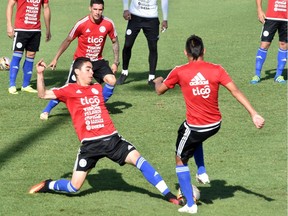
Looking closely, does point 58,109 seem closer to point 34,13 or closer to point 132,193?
point 34,13

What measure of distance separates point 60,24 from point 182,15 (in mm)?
3569

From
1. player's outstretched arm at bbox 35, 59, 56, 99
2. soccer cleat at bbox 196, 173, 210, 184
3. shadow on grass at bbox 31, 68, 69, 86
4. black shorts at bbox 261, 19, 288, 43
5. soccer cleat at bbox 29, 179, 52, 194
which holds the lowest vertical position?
shadow on grass at bbox 31, 68, 69, 86

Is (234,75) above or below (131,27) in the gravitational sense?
below

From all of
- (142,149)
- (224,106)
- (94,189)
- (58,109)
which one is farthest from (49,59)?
(94,189)

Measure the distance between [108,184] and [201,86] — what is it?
2015 millimetres

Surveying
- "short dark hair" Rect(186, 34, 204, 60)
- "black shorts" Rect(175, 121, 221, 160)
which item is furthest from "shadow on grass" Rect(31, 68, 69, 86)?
"short dark hair" Rect(186, 34, 204, 60)

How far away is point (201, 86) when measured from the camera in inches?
343

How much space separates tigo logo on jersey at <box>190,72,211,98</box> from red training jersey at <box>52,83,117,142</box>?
1159 millimetres

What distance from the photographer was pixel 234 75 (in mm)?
15867

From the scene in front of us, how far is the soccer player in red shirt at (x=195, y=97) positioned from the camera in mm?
8703

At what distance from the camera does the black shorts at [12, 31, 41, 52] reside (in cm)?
1444

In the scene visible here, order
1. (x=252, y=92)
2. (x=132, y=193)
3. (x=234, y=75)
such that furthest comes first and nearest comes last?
1. (x=234, y=75)
2. (x=252, y=92)
3. (x=132, y=193)

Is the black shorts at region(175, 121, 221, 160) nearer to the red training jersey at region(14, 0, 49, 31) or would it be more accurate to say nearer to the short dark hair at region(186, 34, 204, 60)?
the short dark hair at region(186, 34, 204, 60)

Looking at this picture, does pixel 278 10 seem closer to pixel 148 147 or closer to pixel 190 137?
pixel 148 147
